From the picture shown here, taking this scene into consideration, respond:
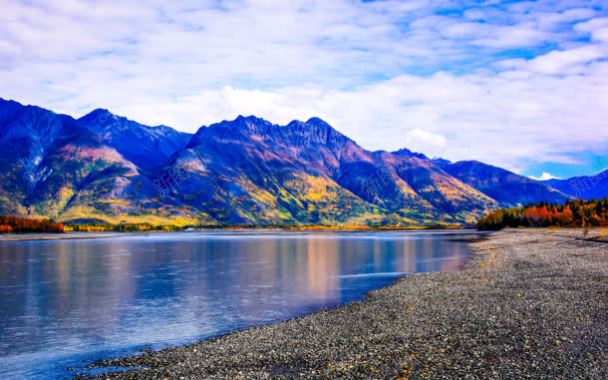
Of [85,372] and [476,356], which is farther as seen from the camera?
[85,372]

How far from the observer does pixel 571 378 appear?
20.3 meters

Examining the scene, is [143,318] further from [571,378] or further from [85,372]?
[571,378]

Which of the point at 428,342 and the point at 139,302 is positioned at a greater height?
the point at 428,342

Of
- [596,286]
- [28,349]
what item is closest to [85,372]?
[28,349]

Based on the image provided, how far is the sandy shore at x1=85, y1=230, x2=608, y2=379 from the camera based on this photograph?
2267 cm

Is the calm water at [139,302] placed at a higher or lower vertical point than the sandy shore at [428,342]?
lower

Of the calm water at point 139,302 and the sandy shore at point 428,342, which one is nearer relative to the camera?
the sandy shore at point 428,342

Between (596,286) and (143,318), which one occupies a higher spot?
(596,286)

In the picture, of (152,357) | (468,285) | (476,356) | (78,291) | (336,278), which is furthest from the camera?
(336,278)

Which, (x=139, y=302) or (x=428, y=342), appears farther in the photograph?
(x=139, y=302)

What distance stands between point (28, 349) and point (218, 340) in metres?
12.0

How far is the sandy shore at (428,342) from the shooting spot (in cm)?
2267

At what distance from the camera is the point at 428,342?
2742 cm

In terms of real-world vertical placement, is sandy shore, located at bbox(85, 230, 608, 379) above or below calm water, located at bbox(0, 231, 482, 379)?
above
